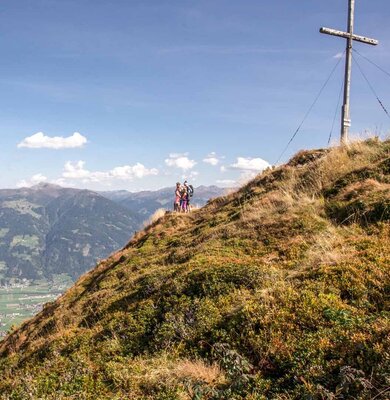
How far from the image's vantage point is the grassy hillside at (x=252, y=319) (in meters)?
6.36

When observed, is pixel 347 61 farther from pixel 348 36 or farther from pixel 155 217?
pixel 155 217

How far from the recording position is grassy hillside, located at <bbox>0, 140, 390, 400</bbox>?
636cm

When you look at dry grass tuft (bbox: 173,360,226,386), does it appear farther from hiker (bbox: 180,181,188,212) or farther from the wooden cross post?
hiker (bbox: 180,181,188,212)

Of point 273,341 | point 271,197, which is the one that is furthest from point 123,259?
point 273,341

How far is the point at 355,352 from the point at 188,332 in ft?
12.2

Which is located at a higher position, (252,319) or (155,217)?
(155,217)

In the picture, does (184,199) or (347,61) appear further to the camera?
(184,199)

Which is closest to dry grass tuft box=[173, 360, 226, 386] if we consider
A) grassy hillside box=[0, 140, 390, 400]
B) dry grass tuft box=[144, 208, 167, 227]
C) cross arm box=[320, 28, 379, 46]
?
grassy hillside box=[0, 140, 390, 400]

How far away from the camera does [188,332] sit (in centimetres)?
866

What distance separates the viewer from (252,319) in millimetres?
7844

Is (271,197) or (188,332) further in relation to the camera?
(271,197)

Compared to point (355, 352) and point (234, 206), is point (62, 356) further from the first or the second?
point (234, 206)

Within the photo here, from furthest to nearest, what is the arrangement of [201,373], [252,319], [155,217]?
[155,217] → [252,319] → [201,373]

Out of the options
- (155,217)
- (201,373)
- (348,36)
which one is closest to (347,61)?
(348,36)
